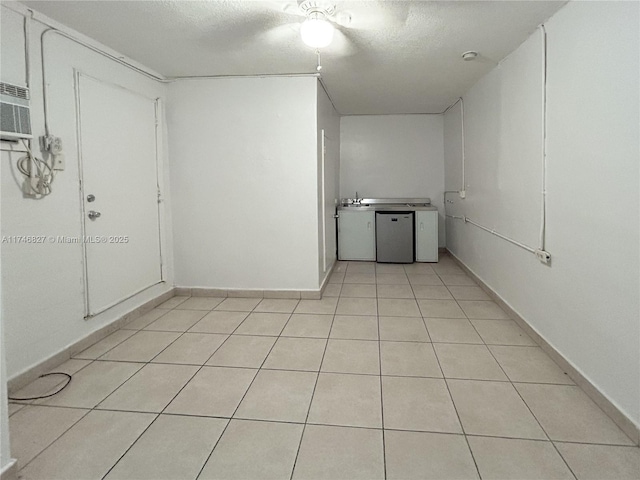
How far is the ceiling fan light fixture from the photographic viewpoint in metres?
2.50


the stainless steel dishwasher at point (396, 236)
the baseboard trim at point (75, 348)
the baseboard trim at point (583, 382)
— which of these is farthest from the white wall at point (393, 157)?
the baseboard trim at point (75, 348)

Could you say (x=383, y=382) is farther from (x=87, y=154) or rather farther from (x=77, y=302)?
(x=87, y=154)

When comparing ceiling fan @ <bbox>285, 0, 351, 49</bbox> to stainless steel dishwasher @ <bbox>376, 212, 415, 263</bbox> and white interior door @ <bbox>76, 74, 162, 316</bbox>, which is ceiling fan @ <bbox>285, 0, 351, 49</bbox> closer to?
white interior door @ <bbox>76, 74, 162, 316</bbox>

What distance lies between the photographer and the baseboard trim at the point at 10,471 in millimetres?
1574

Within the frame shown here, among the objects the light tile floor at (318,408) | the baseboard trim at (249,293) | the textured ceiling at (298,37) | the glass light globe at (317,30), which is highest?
the textured ceiling at (298,37)

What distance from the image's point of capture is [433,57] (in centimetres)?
349

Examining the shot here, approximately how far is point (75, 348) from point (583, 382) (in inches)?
133

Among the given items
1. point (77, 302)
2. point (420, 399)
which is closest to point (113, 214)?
point (77, 302)

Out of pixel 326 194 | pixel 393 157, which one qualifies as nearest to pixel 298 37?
pixel 326 194

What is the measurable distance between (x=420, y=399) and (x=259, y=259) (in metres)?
2.46

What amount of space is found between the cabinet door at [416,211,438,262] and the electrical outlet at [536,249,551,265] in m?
3.12

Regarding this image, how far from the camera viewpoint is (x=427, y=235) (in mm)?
5977

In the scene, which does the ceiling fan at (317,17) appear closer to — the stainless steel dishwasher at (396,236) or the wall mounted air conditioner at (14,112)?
the wall mounted air conditioner at (14,112)

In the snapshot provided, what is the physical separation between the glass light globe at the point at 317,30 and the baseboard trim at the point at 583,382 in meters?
2.59
